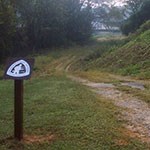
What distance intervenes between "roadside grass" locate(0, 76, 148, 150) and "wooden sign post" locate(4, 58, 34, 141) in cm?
29

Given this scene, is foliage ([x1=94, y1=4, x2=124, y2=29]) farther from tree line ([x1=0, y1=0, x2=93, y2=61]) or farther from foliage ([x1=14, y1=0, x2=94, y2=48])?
tree line ([x1=0, y1=0, x2=93, y2=61])

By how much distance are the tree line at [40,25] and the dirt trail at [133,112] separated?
85.7 ft

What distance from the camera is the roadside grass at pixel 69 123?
23.6ft

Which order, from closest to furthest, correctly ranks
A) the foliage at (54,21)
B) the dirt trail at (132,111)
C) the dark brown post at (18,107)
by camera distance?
1. the dark brown post at (18,107)
2. the dirt trail at (132,111)
3. the foliage at (54,21)

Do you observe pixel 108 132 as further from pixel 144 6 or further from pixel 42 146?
pixel 144 6

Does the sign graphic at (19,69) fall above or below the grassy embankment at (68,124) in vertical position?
above

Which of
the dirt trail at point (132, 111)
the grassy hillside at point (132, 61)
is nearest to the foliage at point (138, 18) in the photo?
the grassy hillside at point (132, 61)

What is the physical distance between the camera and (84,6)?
57312mm

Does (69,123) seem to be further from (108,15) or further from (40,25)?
(108,15)

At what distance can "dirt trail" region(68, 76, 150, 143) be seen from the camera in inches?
323

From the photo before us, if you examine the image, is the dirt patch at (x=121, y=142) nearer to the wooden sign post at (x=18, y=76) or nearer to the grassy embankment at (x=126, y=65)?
the wooden sign post at (x=18, y=76)

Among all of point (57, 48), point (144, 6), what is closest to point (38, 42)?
point (57, 48)

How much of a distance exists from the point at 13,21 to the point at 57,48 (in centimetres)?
1064

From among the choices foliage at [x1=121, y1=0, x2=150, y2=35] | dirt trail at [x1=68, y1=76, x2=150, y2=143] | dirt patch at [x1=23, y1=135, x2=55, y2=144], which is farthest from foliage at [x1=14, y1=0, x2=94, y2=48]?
dirt patch at [x1=23, y1=135, x2=55, y2=144]
